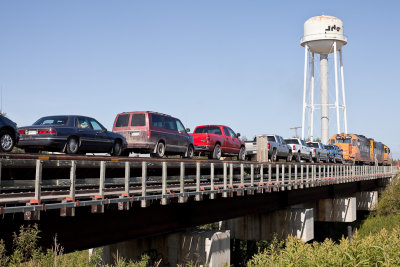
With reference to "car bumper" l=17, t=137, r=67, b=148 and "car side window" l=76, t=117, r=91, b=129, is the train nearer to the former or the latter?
"car side window" l=76, t=117, r=91, b=129

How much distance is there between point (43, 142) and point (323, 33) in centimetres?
6174

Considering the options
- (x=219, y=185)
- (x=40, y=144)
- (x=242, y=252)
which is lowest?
(x=242, y=252)

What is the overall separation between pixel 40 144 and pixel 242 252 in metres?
20.4

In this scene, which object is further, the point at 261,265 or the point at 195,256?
the point at 195,256

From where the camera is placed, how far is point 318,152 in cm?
4438

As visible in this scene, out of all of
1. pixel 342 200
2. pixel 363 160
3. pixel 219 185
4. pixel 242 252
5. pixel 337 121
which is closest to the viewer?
pixel 219 185

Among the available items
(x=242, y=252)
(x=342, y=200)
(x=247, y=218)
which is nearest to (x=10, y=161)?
(x=247, y=218)

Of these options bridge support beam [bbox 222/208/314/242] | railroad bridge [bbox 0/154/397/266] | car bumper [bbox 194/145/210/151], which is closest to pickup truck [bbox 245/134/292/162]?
railroad bridge [bbox 0/154/397/266]

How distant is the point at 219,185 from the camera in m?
17.8

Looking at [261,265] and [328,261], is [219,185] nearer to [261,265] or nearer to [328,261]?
[261,265]

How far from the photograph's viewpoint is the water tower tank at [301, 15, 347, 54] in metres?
72.4

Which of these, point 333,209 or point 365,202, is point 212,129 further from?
point 365,202

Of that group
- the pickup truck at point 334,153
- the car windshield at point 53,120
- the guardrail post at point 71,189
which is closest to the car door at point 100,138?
the car windshield at point 53,120

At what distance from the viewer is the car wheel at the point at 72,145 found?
1692 cm
